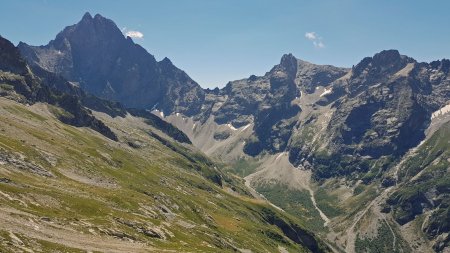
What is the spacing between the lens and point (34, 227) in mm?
105875

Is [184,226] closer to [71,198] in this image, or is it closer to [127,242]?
[71,198]

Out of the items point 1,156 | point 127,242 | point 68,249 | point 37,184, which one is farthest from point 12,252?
point 1,156

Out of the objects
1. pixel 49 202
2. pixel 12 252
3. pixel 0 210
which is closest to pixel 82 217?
pixel 49 202

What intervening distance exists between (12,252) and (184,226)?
114783 millimetres

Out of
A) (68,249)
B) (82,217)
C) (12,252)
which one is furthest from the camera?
(82,217)

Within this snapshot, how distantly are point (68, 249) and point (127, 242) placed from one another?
27312 millimetres

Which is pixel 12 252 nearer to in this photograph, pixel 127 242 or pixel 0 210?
pixel 0 210

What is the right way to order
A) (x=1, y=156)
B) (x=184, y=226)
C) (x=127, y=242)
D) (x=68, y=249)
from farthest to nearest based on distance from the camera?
(x=184, y=226)
(x=1, y=156)
(x=127, y=242)
(x=68, y=249)

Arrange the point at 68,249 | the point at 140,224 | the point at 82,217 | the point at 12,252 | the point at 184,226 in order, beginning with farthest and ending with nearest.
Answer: the point at 184,226, the point at 140,224, the point at 82,217, the point at 68,249, the point at 12,252

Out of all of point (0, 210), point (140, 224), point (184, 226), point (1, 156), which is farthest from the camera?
point (184, 226)

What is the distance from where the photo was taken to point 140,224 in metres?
150

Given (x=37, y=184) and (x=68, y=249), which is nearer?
(x=68, y=249)

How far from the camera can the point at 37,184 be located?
15875cm

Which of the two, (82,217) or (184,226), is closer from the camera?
(82,217)
